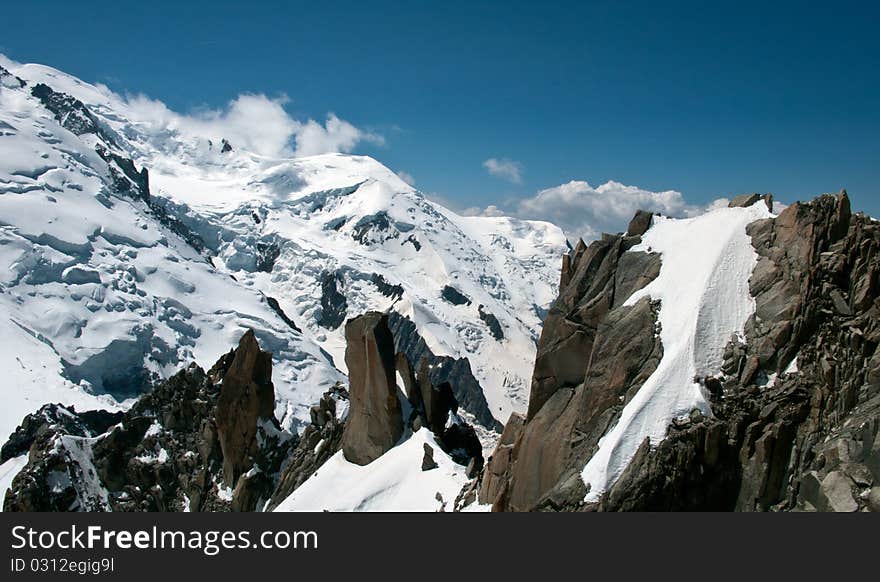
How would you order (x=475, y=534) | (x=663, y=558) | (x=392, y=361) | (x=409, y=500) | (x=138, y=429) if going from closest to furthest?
(x=663, y=558)
(x=475, y=534)
(x=409, y=500)
(x=392, y=361)
(x=138, y=429)

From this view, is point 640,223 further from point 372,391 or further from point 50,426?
point 50,426

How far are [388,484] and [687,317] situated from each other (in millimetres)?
37088

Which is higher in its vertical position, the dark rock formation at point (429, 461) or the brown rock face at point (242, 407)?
the brown rock face at point (242, 407)

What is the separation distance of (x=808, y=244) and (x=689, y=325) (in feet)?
23.1

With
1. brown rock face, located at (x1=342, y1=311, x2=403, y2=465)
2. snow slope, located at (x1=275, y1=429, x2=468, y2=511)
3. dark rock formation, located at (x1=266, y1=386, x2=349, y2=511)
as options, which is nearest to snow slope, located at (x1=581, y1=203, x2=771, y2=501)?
snow slope, located at (x1=275, y1=429, x2=468, y2=511)

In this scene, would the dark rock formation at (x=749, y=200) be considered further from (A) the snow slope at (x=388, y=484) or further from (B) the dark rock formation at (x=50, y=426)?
(B) the dark rock formation at (x=50, y=426)

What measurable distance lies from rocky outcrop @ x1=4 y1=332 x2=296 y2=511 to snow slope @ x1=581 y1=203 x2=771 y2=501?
6161cm

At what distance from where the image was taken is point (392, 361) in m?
73.4

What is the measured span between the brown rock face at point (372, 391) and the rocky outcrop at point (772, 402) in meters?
33.0

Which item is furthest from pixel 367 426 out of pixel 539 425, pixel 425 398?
pixel 539 425

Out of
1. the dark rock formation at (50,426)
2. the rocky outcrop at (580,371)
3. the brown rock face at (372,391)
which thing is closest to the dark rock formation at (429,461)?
the brown rock face at (372,391)

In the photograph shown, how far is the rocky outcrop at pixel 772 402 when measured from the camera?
1196 inches

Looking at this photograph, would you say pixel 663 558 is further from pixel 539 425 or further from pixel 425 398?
pixel 425 398

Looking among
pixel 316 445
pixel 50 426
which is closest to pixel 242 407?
pixel 316 445
